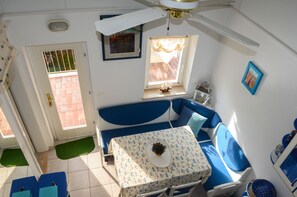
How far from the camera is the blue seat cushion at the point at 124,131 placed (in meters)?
4.13

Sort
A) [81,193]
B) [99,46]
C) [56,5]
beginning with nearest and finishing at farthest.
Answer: [56,5]
[99,46]
[81,193]

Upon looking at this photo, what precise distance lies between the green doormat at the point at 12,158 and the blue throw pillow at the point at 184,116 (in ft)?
9.34

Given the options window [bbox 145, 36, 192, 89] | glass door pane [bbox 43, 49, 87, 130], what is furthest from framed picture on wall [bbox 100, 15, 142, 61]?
glass door pane [bbox 43, 49, 87, 130]

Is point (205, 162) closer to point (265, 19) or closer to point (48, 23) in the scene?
point (265, 19)

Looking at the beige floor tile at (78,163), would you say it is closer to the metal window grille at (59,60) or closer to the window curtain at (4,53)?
the metal window grille at (59,60)

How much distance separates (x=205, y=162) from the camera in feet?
11.4

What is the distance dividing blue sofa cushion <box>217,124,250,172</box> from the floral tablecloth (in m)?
0.51

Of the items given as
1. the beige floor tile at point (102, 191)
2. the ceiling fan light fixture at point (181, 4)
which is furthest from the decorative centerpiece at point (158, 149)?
the ceiling fan light fixture at point (181, 4)

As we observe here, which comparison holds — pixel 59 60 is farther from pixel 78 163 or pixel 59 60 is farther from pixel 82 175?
pixel 82 175

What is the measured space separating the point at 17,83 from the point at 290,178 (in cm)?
357

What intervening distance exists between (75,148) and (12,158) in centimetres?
109

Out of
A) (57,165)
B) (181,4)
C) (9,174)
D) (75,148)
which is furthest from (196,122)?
(9,174)

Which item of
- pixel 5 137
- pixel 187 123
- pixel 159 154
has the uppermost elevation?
pixel 159 154

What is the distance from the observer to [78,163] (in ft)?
13.9
